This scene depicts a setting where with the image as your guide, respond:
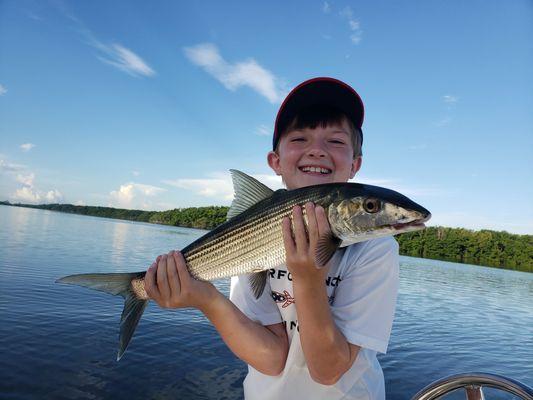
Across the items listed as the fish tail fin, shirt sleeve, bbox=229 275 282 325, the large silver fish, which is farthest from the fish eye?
the fish tail fin

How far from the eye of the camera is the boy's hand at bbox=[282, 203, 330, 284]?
8.21 ft

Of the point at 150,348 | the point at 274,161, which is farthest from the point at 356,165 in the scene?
the point at 150,348

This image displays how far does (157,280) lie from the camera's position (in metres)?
3.18

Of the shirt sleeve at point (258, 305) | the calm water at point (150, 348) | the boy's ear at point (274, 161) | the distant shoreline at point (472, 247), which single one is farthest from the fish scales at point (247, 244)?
the distant shoreline at point (472, 247)

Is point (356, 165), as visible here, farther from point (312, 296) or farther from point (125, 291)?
point (125, 291)

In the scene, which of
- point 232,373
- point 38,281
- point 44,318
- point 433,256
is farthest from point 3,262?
point 433,256

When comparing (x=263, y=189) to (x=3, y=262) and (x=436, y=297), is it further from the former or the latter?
(x=436, y=297)

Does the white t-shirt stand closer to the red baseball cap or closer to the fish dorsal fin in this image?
the fish dorsal fin

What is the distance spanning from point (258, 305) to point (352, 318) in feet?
2.77

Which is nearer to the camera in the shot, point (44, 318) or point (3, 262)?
point (44, 318)

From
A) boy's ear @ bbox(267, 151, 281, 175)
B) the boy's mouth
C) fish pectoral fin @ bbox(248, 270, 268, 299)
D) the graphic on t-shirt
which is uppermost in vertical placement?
boy's ear @ bbox(267, 151, 281, 175)

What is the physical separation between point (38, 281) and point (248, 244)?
1398cm

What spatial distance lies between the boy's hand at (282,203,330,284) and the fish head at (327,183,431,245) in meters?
0.10

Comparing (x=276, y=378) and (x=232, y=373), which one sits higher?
(x=276, y=378)
